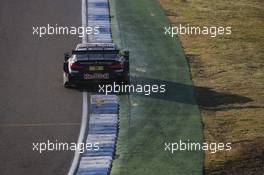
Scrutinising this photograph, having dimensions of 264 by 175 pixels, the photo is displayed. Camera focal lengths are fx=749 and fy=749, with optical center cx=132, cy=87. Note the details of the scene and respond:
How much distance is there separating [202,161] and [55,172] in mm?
3710

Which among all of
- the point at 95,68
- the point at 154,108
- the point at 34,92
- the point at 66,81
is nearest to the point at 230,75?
the point at 154,108

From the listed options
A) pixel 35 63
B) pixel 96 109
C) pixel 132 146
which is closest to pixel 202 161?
pixel 132 146

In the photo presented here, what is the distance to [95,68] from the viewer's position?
24.0m

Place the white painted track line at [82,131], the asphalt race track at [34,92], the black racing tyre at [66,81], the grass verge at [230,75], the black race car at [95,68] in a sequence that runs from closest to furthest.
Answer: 1. the white painted track line at [82,131]
2. the asphalt race track at [34,92]
3. the grass verge at [230,75]
4. the black race car at [95,68]
5. the black racing tyre at [66,81]

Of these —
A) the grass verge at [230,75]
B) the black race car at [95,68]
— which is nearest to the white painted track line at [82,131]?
the black race car at [95,68]

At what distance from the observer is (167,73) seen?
85.7 ft

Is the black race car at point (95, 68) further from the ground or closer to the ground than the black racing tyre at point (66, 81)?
further from the ground

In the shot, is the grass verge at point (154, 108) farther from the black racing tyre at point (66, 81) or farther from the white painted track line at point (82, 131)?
the black racing tyre at point (66, 81)

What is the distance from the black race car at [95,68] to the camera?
24.0 metres

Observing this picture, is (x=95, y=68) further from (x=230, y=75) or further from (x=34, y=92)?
(x=230, y=75)

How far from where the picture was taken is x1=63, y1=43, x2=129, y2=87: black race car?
24.0 m

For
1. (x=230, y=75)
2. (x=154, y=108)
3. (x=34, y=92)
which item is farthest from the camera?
(x=230, y=75)

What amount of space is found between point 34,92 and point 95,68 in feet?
6.86

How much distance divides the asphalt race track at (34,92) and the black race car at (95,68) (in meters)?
0.56
